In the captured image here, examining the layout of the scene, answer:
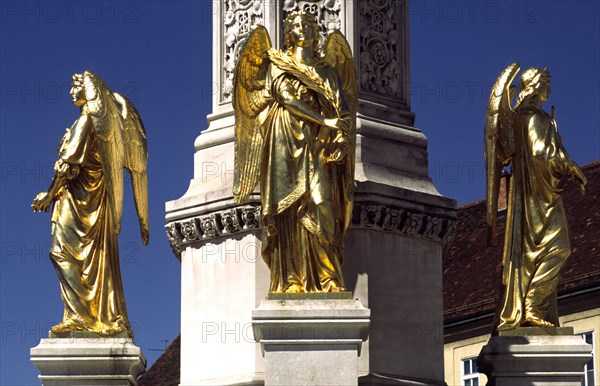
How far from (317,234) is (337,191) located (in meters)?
0.52

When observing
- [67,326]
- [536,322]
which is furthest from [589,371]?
[67,326]

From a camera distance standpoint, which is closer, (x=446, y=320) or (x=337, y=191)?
(x=337, y=191)

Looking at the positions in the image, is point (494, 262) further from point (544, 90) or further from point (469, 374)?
point (544, 90)

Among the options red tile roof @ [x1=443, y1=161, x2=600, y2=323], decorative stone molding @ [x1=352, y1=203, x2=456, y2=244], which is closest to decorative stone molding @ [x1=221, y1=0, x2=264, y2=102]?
decorative stone molding @ [x1=352, y1=203, x2=456, y2=244]

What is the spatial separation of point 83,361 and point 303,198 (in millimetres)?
2588

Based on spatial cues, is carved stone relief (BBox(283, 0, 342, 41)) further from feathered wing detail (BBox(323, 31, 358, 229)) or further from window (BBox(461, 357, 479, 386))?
window (BBox(461, 357, 479, 386))

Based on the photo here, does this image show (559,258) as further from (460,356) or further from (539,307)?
(460,356)

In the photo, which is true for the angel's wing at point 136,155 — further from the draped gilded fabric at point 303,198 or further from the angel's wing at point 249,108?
the draped gilded fabric at point 303,198

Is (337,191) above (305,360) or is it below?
above

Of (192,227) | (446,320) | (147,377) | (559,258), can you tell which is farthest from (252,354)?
(147,377)

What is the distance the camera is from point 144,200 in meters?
21.3

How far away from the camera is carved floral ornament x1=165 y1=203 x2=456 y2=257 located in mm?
21953

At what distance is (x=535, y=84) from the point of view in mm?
21594

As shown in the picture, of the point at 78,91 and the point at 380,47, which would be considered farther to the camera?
the point at 380,47
